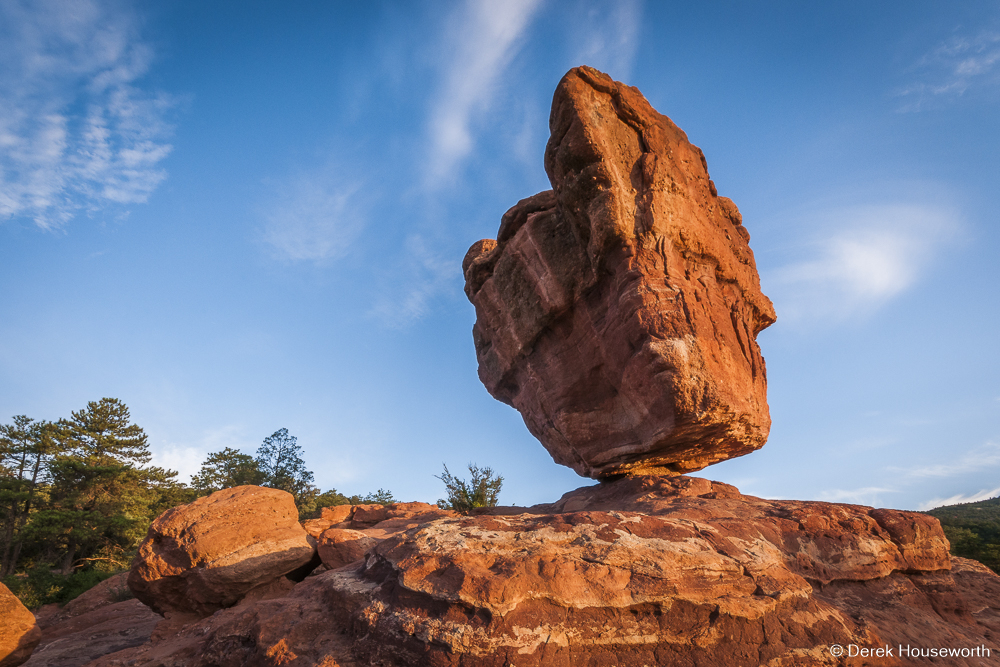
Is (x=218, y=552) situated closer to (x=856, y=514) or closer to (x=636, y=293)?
(x=636, y=293)

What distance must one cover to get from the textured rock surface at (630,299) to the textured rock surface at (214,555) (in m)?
7.78

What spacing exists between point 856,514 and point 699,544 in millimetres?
4348

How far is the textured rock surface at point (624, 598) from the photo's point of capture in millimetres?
5215

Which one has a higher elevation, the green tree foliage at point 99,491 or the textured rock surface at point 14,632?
the green tree foliage at point 99,491

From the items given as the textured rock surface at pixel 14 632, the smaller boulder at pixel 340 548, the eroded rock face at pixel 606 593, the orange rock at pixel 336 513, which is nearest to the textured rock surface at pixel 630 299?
the eroded rock face at pixel 606 593

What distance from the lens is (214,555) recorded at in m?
9.56

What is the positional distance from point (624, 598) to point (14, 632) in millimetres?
10774

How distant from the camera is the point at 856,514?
8547 millimetres

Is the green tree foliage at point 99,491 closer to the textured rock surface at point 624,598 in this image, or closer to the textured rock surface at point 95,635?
the textured rock surface at point 95,635

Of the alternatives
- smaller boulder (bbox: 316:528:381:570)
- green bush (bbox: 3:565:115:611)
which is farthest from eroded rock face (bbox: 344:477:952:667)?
green bush (bbox: 3:565:115:611)

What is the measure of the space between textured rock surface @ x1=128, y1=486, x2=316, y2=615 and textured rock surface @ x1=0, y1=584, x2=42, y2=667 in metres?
1.52

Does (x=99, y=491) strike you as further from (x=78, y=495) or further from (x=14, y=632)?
(x=14, y=632)

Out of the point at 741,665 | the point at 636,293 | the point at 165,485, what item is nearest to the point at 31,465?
the point at 165,485

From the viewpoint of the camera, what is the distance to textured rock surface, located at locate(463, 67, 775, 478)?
1100 cm
